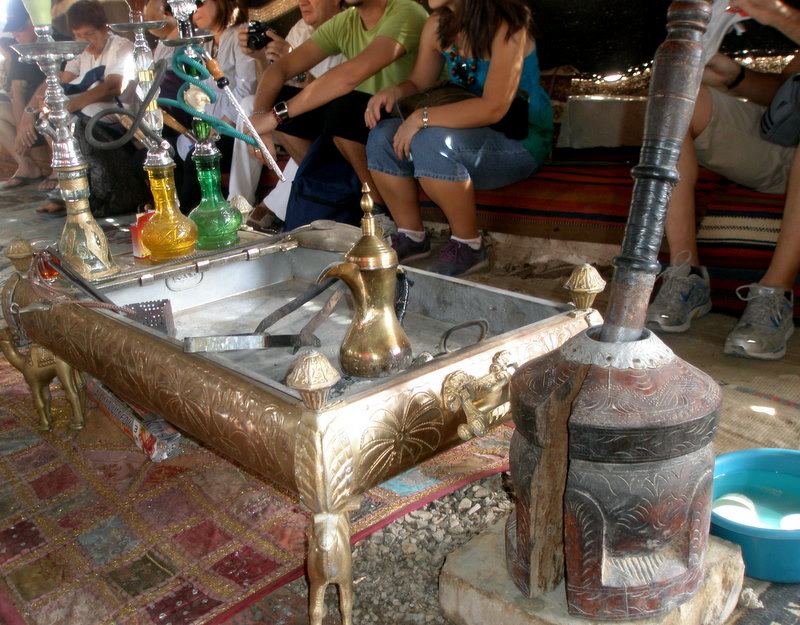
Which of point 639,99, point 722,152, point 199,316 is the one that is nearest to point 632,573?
point 199,316

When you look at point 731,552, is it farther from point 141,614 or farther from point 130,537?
point 130,537

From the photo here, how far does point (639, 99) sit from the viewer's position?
2732 millimetres

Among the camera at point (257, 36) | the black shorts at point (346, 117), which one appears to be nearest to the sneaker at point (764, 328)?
the black shorts at point (346, 117)

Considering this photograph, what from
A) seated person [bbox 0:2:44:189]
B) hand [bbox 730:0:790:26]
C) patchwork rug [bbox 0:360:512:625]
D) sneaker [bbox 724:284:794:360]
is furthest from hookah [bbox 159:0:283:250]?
seated person [bbox 0:2:44:189]

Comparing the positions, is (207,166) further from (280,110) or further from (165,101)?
(280,110)

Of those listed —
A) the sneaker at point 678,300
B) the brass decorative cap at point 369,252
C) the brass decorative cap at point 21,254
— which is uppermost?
the brass decorative cap at point 369,252

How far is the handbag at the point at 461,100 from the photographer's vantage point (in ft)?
7.61

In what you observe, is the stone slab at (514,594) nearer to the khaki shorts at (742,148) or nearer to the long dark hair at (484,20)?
the khaki shorts at (742,148)

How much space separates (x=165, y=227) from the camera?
1.51 m

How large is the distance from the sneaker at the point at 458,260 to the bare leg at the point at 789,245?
0.99 meters

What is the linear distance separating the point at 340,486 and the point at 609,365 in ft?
1.14

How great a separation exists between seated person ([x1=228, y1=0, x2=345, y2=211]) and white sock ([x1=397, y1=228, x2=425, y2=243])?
70 cm

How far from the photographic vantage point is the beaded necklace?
2.39 meters

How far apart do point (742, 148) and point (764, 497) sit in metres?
1.29
